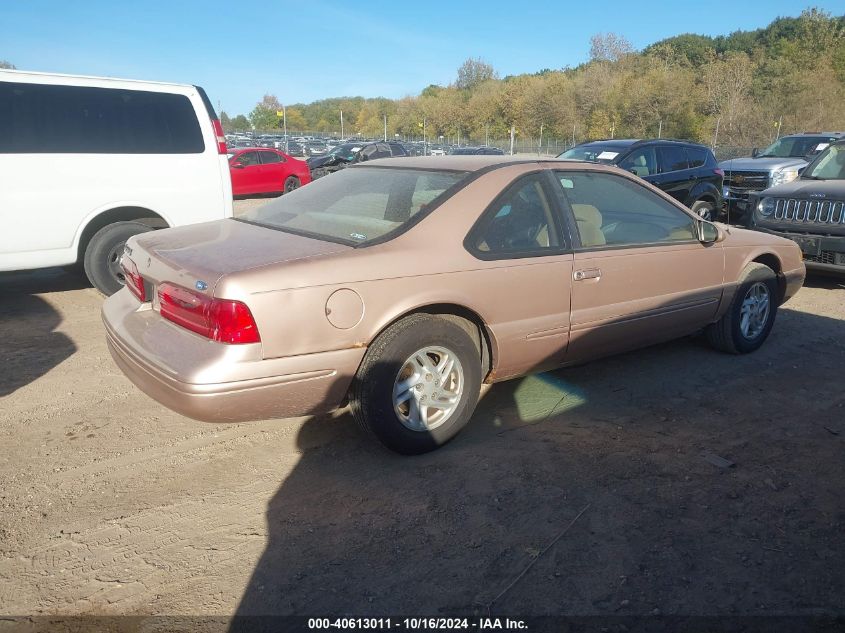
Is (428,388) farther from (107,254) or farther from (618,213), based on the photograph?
(107,254)

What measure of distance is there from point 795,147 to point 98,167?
46.3 ft

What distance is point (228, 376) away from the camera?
Result: 9.38 ft

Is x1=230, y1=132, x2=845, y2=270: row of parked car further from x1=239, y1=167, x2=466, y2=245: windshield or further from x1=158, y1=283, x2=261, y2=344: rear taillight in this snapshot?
x1=158, y1=283, x2=261, y2=344: rear taillight

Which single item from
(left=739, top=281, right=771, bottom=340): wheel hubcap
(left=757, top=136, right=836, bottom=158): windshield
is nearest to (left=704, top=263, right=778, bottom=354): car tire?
(left=739, top=281, right=771, bottom=340): wheel hubcap

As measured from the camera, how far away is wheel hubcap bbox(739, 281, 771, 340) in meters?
5.20

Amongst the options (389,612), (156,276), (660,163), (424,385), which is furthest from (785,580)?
(660,163)

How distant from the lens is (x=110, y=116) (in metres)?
6.30

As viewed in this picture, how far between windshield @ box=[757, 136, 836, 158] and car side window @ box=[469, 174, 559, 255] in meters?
12.7

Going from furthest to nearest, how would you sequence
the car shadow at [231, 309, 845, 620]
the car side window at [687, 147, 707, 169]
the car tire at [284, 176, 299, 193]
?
the car tire at [284, 176, 299, 193] < the car side window at [687, 147, 707, 169] < the car shadow at [231, 309, 845, 620]

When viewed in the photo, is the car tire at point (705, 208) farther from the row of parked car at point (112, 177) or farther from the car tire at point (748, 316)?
the car tire at point (748, 316)

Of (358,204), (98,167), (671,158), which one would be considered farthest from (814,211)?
(98,167)

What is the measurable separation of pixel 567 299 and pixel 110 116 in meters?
4.89

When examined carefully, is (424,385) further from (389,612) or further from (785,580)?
(785,580)

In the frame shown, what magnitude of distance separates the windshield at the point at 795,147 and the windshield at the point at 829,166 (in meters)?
5.85
